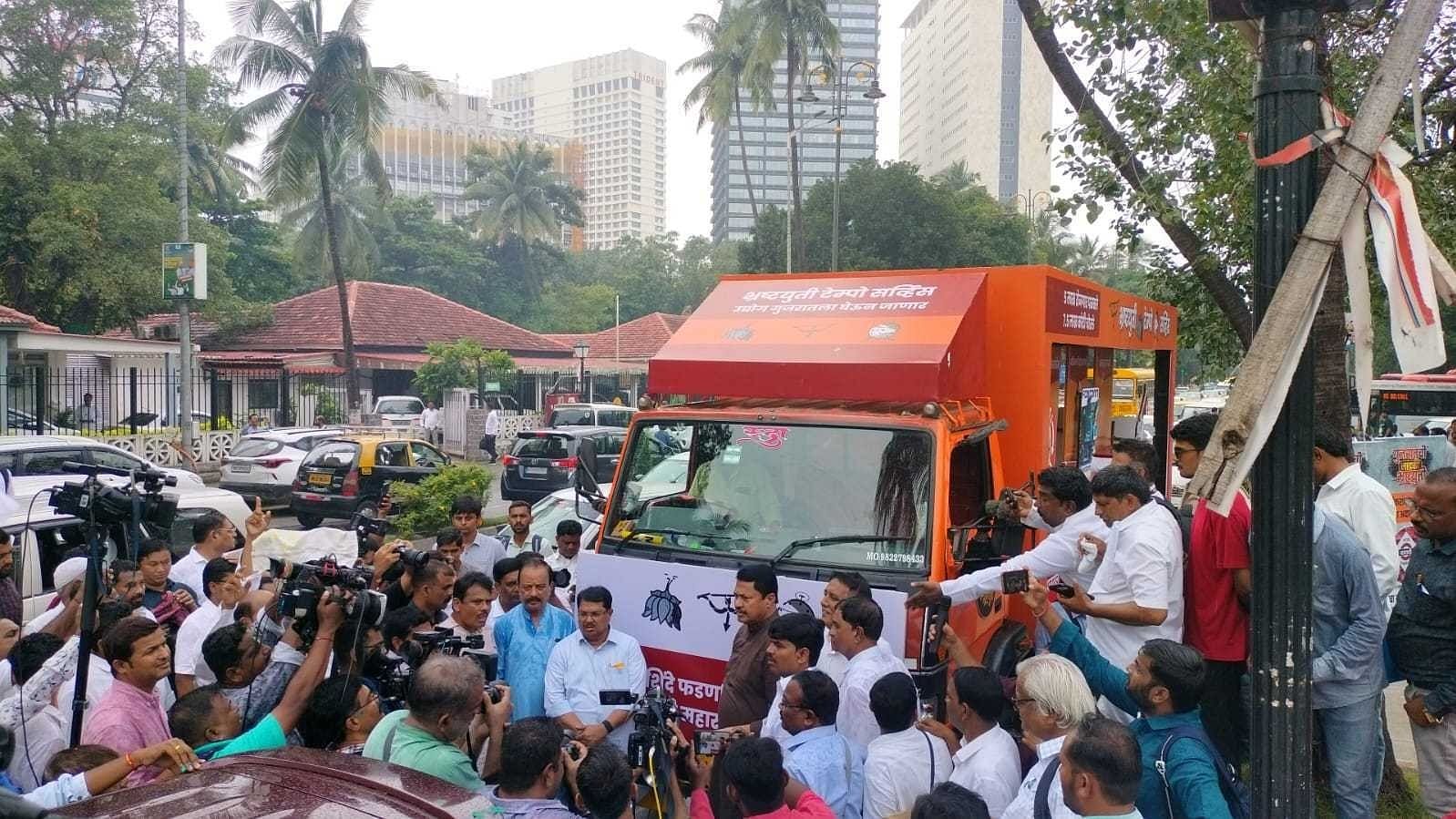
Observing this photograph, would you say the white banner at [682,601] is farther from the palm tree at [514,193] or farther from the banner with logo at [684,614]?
the palm tree at [514,193]

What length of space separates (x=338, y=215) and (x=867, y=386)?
135 feet

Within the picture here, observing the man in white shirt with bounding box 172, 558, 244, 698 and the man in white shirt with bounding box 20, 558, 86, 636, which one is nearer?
the man in white shirt with bounding box 172, 558, 244, 698

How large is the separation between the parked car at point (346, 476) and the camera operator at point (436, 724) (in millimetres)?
12100

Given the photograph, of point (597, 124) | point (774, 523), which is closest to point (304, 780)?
point (774, 523)

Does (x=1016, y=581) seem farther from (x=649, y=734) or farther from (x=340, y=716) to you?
(x=340, y=716)

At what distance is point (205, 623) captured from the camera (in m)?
5.23

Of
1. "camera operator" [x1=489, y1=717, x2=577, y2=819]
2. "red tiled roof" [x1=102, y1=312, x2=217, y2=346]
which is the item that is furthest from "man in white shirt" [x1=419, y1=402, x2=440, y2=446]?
"camera operator" [x1=489, y1=717, x2=577, y2=819]

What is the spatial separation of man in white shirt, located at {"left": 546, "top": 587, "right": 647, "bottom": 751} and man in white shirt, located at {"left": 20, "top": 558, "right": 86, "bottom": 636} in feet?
7.52

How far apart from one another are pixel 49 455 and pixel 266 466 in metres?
5.70

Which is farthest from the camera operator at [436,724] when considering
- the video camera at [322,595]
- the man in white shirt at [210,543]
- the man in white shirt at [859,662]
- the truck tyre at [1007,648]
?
the man in white shirt at [210,543]

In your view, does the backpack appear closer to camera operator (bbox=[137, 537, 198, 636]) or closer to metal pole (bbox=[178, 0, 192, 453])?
camera operator (bbox=[137, 537, 198, 636])

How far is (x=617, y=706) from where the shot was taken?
489cm

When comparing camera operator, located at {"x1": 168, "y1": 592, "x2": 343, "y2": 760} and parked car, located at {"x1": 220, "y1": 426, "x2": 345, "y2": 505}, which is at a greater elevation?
camera operator, located at {"x1": 168, "y1": 592, "x2": 343, "y2": 760}

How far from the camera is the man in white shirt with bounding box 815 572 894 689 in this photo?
4422mm
